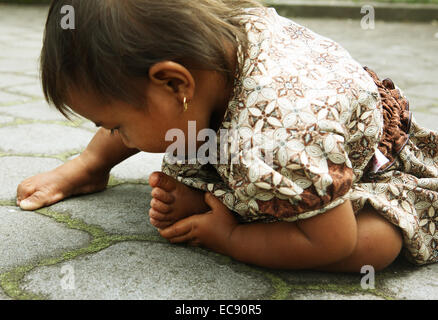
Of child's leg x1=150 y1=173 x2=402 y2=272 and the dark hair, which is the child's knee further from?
the dark hair

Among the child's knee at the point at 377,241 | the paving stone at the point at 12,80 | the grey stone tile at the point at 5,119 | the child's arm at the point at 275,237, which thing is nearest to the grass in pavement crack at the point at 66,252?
the child's arm at the point at 275,237

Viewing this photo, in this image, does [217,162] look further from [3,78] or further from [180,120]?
[3,78]

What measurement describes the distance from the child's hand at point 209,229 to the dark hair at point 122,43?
12.3 inches

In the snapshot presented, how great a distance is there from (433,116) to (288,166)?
5.35 ft

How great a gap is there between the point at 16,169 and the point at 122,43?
2.81ft

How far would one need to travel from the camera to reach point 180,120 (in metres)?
1.21

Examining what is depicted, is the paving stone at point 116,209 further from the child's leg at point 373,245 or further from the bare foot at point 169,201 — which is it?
the child's leg at point 373,245

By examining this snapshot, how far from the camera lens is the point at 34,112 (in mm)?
2449

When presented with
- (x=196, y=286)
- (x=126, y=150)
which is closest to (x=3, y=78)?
(x=126, y=150)

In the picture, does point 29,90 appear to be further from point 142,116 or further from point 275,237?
point 275,237

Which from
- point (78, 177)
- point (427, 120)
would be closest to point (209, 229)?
point (78, 177)

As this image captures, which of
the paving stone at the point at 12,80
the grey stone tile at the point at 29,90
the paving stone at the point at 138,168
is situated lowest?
the paving stone at the point at 12,80

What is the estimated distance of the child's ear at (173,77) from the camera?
3.67 ft

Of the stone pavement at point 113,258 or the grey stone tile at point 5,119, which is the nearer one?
the stone pavement at point 113,258
